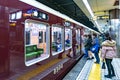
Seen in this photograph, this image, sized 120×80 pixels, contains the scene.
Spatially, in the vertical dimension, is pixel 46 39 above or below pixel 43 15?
below

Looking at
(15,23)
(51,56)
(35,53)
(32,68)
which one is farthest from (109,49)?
(15,23)

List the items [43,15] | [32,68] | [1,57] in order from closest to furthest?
[1,57] < [32,68] < [43,15]

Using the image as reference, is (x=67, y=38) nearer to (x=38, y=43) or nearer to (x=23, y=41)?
(x=38, y=43)

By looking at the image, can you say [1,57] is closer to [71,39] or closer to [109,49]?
[109,49]

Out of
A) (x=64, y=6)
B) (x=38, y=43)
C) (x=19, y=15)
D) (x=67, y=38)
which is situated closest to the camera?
(x=19, y=15)

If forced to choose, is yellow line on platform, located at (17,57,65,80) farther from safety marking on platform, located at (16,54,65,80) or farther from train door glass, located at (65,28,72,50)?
train door glass, located at (65,28,72,50)

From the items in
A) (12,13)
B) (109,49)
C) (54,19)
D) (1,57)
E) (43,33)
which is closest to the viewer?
(1,57)

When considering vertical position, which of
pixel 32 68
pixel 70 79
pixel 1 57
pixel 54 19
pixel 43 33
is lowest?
pixel 70 79

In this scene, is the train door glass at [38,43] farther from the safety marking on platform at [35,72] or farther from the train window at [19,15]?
the train window at [19,15]

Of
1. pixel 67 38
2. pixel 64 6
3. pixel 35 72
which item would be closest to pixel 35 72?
pixel 35 72

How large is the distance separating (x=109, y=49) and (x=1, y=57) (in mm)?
3975

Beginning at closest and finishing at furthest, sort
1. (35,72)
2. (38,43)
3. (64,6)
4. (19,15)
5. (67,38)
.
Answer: (19,15) → (35,72) → (38,43) → (67,38) → (64,6)

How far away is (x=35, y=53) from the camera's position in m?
4.34

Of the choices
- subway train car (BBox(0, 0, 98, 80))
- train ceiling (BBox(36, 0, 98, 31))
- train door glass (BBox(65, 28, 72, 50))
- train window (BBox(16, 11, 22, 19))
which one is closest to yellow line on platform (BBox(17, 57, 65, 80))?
subway train car (BBox(0, 0, 98, 80))
